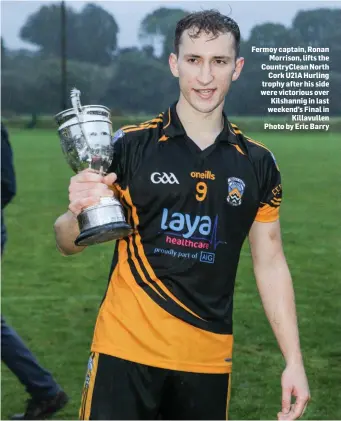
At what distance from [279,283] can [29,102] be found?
51.4 ft

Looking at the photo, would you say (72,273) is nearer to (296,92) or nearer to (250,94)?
(250,94)

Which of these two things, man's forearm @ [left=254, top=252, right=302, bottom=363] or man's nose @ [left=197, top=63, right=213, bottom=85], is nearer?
man's nose @ [left=197, top=63, right=213, bottom=85]

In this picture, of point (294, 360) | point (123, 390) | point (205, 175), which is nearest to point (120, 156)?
point (205, 175)

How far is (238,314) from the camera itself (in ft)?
17.7

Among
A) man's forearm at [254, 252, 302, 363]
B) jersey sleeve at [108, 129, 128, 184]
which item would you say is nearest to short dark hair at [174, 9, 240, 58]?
jersey sleeve at [108, 129, 128, 184]

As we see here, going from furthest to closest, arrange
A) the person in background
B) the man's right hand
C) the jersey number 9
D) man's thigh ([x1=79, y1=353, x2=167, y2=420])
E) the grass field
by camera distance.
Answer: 1. the grass field
2. the person in background
3. the jersey number 9
4. man's thigh ([x1=79, y1=353, x2=167, y2=420])
5. the man's right hand

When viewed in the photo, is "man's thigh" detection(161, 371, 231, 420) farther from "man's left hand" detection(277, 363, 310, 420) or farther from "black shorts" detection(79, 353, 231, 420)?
"man's left hand" detection(277, 363, 310, 420)

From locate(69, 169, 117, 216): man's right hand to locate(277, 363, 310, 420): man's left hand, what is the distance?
2.32 ft

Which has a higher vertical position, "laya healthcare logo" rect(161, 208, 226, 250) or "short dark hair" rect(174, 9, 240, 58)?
"short dark hair" rect(174, 9, 240, 58)

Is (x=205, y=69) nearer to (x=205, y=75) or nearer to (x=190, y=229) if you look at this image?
(x=205, y=75)

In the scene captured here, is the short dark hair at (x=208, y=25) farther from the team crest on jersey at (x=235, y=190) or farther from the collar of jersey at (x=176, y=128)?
the team crest on jersey at (x=235, y=190)

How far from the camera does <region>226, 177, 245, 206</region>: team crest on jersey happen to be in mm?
2143

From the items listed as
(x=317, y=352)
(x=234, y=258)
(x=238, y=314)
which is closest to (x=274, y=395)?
(x=317, y=352)

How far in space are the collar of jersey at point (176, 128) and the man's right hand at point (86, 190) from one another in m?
0.31
